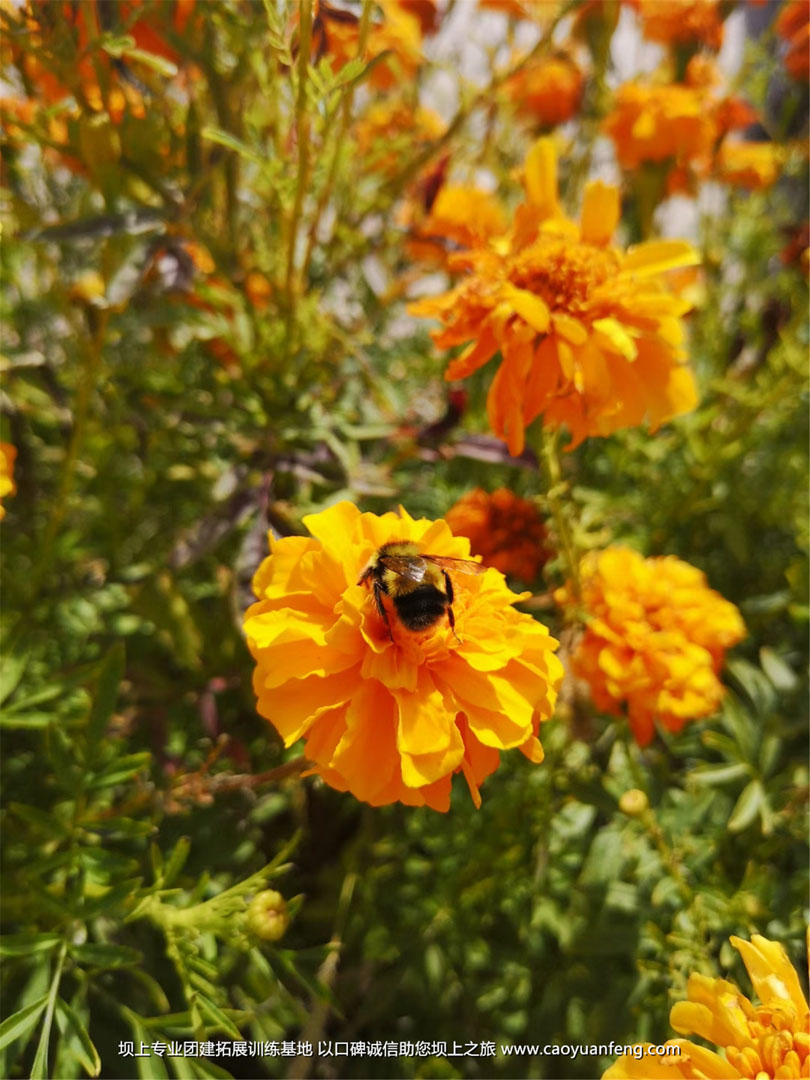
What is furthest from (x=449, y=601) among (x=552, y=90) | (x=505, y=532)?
(x=552, y=90)

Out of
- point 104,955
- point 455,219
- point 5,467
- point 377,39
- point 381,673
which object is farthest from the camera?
point 455,219

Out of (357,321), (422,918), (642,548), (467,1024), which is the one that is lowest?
(467,1024)

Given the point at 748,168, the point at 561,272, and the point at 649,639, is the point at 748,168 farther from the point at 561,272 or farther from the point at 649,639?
the point at 649,639

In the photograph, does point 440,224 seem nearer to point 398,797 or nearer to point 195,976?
point 398,797

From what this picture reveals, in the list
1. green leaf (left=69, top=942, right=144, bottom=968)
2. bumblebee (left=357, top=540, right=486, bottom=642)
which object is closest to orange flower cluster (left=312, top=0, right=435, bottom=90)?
bumblebee (left=357, top=540, right=486, bottom=642)

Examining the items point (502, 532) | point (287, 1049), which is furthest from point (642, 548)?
point (287, 1049)

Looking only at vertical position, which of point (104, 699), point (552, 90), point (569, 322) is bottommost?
point (104, 699)

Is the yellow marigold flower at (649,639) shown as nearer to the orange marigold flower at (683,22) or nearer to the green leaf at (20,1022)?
the green leaf at (20,1022)
